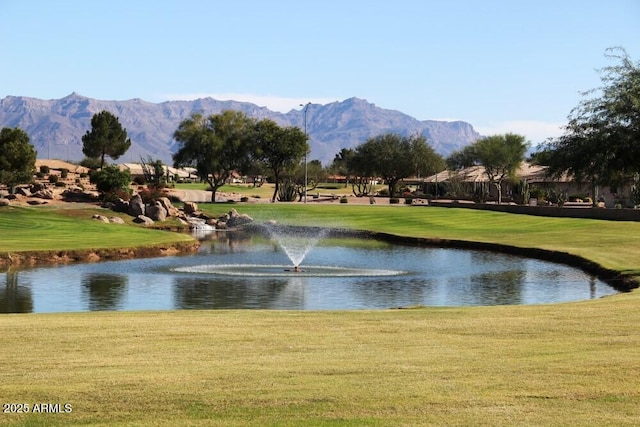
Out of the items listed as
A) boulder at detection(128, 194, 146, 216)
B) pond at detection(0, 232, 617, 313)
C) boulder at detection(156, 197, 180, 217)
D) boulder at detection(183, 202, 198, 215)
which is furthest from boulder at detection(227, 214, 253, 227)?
pond at detection(0, 232, 617, 313)

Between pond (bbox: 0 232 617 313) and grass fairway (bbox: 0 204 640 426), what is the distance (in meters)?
→ 8.28

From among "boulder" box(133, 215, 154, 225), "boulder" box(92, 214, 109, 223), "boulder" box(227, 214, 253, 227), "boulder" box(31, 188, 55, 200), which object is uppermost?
"boulder" box(31, 188, 55, 200)

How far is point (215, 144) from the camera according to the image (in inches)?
4318

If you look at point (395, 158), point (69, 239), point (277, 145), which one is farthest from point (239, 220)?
point (395, 158)

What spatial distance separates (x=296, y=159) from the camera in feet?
387

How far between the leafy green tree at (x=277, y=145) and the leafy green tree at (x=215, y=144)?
1.51 m

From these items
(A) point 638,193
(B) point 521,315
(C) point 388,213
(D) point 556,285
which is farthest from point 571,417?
(C) point 388,213

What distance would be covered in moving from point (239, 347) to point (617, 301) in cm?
1241

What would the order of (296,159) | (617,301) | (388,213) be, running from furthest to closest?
(296,159)
(388,213)
(617,301)

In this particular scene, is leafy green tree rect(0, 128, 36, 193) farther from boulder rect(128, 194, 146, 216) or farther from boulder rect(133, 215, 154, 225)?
boulder rect(133, 215, 154, 225)

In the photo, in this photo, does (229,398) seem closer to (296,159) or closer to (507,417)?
(507,417)

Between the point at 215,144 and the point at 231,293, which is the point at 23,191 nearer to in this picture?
the point at 215,144

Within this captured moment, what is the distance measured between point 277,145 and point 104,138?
43220mm

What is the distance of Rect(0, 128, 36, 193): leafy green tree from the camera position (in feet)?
311
